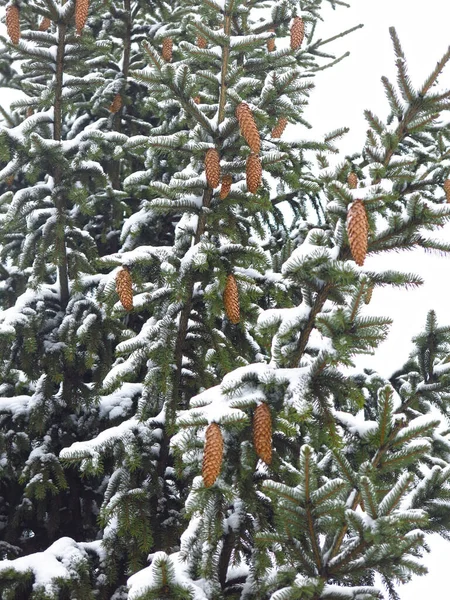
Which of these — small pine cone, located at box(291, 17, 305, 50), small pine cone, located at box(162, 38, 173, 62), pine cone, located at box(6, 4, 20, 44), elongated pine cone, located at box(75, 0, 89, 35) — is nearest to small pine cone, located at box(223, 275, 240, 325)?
elongated pine cone, located at box(75, 0, 89, 35)

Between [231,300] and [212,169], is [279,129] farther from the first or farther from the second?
[231,300]

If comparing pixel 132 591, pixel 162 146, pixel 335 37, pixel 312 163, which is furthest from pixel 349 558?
pixel 335 37

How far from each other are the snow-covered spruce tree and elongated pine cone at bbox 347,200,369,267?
13 mm

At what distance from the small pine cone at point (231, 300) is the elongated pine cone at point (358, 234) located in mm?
1262

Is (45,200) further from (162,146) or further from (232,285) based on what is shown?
(232,285)

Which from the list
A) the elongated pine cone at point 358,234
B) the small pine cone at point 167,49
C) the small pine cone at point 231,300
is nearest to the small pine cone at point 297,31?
the small pine cone at point 167,49

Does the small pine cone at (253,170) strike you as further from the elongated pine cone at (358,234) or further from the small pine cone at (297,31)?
the small pine cone at (297,31)

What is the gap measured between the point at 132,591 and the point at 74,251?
3.59 meters

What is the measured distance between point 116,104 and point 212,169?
392 cm

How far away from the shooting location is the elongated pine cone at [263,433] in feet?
10.9

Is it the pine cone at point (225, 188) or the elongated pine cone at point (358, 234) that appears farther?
the pine cone at point (225, 188)

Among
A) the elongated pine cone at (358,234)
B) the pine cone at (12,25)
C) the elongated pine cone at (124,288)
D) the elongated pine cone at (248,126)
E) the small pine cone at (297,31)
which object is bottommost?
the elongated pine cone at (358,234)

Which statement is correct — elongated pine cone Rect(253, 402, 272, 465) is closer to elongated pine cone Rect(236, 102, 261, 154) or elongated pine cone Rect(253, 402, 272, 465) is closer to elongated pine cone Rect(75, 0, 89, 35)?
elongated pine cone Rect(236, 102, 261, 154)

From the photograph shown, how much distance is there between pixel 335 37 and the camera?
6.64m
